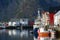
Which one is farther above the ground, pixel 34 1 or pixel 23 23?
pixel 34 1

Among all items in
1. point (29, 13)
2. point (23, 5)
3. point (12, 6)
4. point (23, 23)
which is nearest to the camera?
point (23, 23)

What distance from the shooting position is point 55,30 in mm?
24359

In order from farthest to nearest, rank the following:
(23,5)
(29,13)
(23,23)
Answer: (23,5)
(29,13)
(23,23)

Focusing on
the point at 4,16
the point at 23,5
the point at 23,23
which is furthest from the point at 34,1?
the point at 23,23

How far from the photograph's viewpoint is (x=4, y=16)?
364ft

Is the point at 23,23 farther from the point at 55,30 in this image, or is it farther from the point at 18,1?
the point at 55,30

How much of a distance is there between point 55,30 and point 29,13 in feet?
249

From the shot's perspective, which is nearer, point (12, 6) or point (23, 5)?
point (23, 5)

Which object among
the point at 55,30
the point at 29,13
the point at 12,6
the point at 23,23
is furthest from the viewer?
the point at 12,6

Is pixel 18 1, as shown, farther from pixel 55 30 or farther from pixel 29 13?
pixel 55 30

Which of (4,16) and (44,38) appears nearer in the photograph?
(44,38)

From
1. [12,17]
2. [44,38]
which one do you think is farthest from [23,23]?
[44,38]

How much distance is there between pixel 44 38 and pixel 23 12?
80.0m

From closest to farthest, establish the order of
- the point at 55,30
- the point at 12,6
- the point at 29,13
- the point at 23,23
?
the point at 55,30 → the point at 23,23 → the point at 29,13 → the point at 12,6
